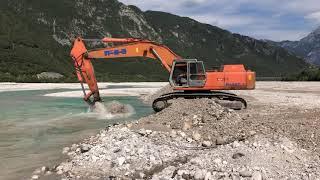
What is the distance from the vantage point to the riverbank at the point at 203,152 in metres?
13.5

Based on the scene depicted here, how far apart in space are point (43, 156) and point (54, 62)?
17390 cm

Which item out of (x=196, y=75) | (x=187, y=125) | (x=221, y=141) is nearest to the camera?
(x=221, y=141)

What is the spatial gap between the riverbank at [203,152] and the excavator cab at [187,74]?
28.1 feet

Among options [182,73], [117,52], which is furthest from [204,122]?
[117,52]

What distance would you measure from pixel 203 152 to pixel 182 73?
13989 mm

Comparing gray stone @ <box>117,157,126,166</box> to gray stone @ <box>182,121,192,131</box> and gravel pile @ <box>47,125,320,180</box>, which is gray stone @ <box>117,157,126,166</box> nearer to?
gravel pile @ <box>47,125,320,180</box>

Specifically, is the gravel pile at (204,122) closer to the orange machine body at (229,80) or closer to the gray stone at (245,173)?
the orange machine body at (229,80)

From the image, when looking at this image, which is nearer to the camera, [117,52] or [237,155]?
[237,155]

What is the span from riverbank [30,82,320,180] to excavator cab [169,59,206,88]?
856 centimetres

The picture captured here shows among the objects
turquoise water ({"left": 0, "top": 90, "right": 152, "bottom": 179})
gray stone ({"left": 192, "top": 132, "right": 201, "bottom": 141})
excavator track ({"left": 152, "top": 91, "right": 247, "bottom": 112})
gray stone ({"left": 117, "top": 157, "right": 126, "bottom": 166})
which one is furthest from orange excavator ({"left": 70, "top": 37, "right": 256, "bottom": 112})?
gray stone ({"left": 117, "top": 157, "right": 126, "bottom": 166})

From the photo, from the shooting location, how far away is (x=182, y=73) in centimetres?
2950

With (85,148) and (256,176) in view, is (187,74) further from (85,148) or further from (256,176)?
(256,176)

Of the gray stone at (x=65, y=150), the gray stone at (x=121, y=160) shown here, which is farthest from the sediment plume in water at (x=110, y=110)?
the gray stone at (x=121, y=160)

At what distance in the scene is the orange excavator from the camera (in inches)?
1143
